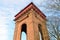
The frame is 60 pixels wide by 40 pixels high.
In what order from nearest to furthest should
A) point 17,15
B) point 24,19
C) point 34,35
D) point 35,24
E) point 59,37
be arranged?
Result: point 59,37
point 34,35
point 35,24
point 24,19
point 17,15

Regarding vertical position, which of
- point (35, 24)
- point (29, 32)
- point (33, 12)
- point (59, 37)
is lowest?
point (59, 37)

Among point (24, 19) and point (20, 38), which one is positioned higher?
point (24, 19)

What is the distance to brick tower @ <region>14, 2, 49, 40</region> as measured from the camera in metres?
15.6

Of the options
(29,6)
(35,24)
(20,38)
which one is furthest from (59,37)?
(29,6)

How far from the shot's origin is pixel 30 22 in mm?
15906

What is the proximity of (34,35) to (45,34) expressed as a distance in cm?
313

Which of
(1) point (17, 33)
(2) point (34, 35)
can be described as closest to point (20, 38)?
(1) point (17, 33)

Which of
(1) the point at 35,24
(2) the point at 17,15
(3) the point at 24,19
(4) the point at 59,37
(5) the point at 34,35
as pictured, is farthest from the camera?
(2) the point at 17,15

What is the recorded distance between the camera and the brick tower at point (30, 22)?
15609 millimetres

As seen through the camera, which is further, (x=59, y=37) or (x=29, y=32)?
(x=29, y=32)

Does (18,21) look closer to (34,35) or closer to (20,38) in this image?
(20,38)

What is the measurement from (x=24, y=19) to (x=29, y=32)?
2.52 metres

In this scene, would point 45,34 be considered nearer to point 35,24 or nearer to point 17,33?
point 35,24

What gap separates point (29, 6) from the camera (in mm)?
17391
